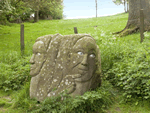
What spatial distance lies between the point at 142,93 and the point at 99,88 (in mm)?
1105

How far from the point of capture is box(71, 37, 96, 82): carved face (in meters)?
4.01

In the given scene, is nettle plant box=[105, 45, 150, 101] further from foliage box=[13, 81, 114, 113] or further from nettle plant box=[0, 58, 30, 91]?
nettle plant box=[0, 58, 30, 91]

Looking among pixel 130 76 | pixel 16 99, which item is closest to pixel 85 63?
pixel 130 76

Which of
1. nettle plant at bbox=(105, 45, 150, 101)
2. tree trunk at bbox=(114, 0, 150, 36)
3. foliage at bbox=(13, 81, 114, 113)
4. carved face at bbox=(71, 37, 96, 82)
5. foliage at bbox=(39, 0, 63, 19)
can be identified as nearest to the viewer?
foliage at bbox=(13, 81, 114, 113)

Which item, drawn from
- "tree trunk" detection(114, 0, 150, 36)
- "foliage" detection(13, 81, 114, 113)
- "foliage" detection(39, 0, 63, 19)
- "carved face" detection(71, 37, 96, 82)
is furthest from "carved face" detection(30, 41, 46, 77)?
"foliage" detection(39, 0, 63, 19)

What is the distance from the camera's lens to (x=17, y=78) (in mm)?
5770

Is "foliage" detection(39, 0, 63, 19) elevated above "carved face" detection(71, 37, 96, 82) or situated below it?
above

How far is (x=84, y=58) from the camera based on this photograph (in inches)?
158

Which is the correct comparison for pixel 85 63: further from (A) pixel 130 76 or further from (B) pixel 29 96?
(B) pixel 29 96

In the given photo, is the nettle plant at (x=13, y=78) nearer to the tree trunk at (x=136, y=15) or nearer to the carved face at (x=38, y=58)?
the carved face at (x=38, y=58)

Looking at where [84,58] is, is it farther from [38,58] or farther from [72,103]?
[38,58]

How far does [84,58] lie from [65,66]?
1.89 ft

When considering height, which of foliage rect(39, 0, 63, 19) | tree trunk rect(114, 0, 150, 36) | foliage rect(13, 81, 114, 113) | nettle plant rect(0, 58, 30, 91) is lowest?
foliage rect(13, 81, 114, 113)

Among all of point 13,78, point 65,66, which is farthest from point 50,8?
point 65,66
